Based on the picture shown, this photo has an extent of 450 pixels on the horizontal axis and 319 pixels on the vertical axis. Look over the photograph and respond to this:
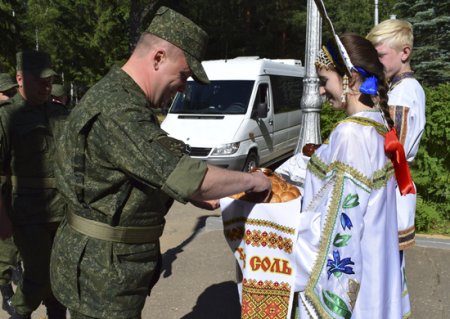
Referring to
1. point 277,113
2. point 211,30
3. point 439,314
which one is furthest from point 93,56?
point 439,314

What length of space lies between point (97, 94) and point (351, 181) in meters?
1.14

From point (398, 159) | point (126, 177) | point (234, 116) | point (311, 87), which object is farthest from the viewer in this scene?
point (234, 116)

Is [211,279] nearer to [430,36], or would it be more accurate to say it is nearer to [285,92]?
[285,92]

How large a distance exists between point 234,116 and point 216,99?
0.78m

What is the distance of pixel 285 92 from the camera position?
1156 centimetres

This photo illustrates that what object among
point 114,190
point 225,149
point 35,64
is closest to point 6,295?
point 35,64

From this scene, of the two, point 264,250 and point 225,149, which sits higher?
point 264,250

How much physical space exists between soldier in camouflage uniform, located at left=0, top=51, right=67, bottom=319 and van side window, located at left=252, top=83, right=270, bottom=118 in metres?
6.09

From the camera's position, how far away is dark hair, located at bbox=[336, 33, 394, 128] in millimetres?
2129

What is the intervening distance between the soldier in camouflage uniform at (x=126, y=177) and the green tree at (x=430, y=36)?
19.0 meters

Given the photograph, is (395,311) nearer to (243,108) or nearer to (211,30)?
(243,108)

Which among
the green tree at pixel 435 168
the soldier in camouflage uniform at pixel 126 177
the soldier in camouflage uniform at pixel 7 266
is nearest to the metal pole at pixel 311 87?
the green tree at pixel 435 168

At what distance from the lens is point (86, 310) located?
2141mm

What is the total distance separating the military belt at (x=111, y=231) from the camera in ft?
6.86
